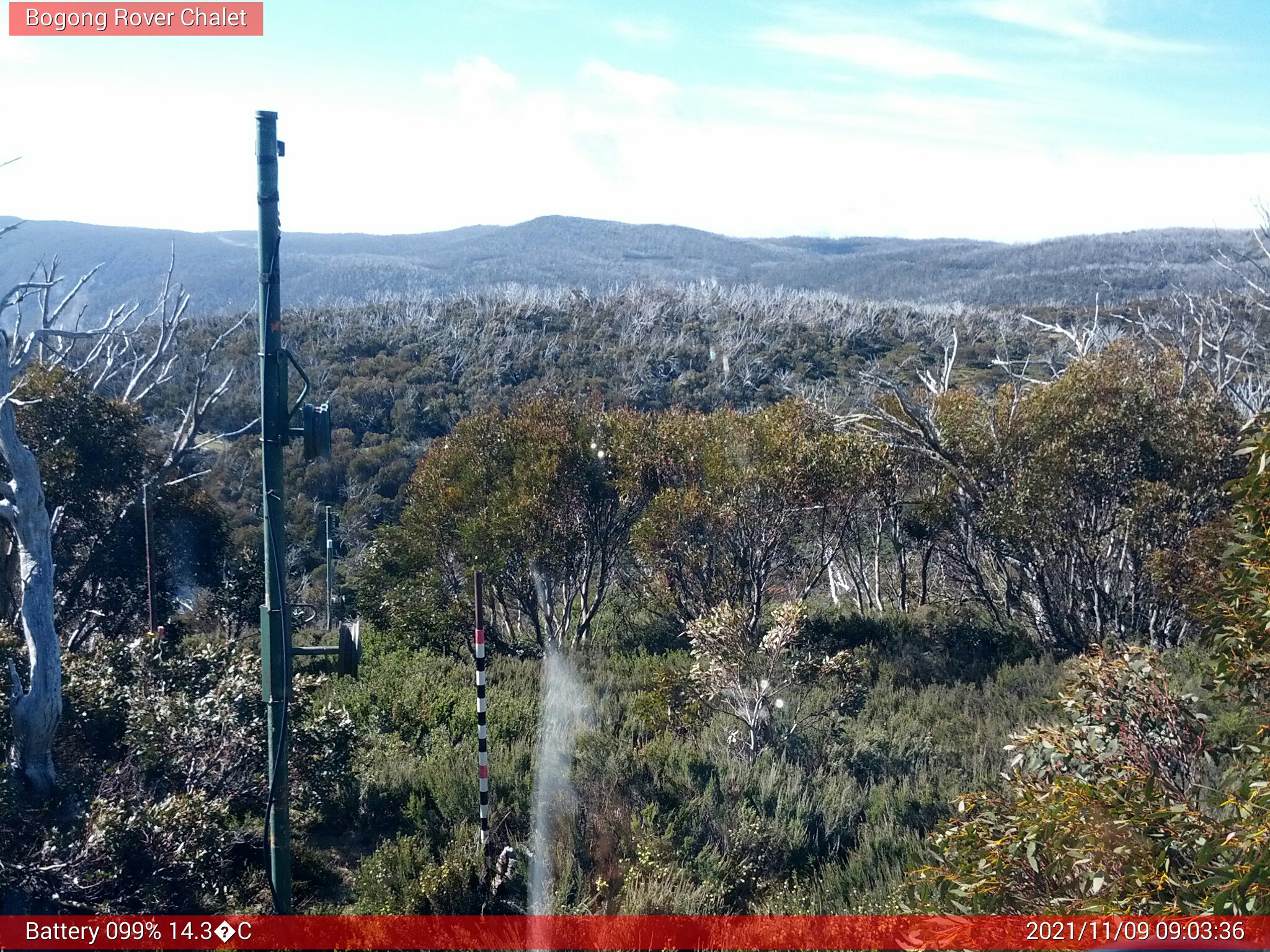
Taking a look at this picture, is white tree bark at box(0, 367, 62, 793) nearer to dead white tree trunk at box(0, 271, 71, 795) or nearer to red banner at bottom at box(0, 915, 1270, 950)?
dead white tree trunk at box(0, 271, 71, 795)

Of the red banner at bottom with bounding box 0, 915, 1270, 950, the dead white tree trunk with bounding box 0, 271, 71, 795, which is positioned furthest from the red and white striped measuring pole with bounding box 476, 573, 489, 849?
the dead white tree trunk with bounding box 0, 271, 71, 795

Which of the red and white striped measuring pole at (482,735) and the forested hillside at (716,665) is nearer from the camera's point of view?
the forested hillside at (716,665)

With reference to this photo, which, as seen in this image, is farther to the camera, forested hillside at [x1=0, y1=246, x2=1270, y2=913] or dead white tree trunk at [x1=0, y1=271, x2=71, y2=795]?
dead white tree trunk at [x1=0, y1=271, x2=71, y2=795]

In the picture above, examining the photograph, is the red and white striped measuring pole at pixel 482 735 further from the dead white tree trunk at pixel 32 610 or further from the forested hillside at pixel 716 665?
the dead white tree trunk at pixel 32 610

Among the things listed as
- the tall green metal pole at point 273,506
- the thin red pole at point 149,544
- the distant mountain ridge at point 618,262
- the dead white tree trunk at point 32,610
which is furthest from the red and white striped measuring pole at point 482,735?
the distant mountain ridge at point 618,262

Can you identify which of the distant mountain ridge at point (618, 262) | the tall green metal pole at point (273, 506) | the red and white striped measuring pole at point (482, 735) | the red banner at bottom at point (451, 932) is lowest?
the red banner at bottom at point (451, 932)

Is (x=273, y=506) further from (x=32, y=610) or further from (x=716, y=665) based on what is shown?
(x=716, y=665)

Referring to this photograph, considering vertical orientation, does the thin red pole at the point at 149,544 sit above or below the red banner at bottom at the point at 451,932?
above

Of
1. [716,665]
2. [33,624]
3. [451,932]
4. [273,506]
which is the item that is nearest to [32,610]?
[33,624]
